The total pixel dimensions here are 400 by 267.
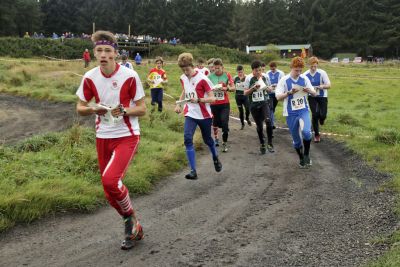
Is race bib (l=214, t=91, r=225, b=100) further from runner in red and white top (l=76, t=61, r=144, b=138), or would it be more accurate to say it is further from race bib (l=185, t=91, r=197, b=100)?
runner in red and white top (l=76, t=61, r=144, b=138)

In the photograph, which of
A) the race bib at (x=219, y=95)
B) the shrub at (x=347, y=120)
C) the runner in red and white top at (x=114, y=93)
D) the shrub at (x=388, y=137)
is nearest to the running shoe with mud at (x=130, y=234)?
the runner in red and white top at (x=114, y=93)

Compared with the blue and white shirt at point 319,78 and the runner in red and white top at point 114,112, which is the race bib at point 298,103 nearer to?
the blue and white shirt at point 319,78

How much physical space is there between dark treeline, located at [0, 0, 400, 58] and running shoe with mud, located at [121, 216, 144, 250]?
87.4m

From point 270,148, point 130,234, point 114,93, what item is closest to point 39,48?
point 270,148

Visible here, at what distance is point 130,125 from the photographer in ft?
17.4

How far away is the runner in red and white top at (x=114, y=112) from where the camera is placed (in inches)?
201

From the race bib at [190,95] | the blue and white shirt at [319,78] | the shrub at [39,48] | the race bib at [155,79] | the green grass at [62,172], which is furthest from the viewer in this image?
the shrub at [39,48]

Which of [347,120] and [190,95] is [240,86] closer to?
[347,120]

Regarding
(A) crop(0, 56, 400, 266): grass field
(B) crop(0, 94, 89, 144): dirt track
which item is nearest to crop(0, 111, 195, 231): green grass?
(A) crop(0, 56, 400, 266): grass field

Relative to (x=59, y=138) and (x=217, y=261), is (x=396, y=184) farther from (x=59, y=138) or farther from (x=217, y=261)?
(x=59, y=138)

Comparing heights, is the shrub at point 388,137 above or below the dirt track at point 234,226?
above

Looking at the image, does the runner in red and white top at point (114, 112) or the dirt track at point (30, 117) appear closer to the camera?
the runner in red and white top at point (114, 112)

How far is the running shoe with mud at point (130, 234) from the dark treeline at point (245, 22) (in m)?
87.4

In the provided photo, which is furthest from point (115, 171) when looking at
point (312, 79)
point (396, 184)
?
point (312, 79)
